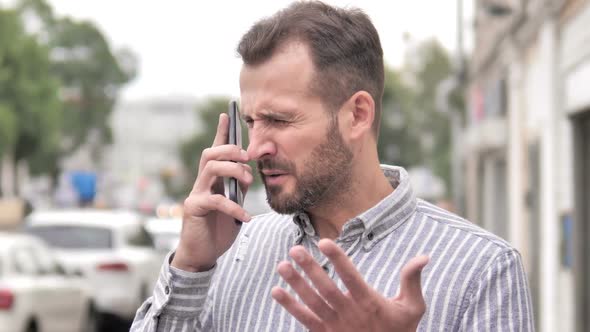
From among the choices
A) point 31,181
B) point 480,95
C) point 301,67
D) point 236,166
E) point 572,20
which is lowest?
point 31,181

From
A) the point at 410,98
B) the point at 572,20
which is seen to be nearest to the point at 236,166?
the point at 572,20

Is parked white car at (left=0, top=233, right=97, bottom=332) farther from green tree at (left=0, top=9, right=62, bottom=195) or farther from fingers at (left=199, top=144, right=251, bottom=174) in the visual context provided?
green tree at (left=0, top=9, right=62, bottom=195)

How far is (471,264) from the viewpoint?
8.93ft

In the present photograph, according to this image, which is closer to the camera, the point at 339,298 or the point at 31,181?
the point at 339,298

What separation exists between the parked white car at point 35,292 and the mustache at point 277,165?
29.4 feet

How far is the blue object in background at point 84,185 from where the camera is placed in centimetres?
4836

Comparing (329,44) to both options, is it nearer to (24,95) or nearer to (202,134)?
(24,95)

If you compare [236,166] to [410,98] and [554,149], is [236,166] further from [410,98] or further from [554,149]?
[410,98]

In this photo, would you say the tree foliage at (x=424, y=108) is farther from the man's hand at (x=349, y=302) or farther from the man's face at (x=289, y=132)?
the man's hand at (x=349, y=302)

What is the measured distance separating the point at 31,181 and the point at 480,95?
5581 centimetres

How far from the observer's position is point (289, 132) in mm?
2840

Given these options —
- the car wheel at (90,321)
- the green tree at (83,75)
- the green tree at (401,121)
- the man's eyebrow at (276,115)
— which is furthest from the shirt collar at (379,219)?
the green tree at (83,75)

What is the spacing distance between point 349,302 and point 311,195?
544 mm

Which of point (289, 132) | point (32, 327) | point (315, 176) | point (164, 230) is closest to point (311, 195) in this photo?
point (315, 176)
